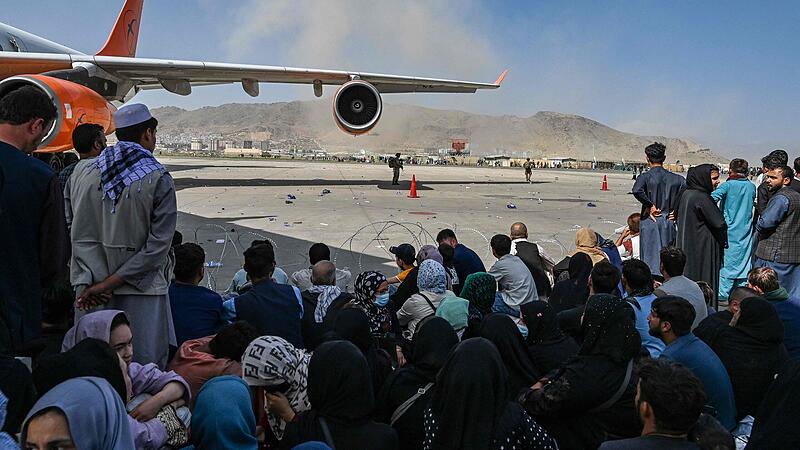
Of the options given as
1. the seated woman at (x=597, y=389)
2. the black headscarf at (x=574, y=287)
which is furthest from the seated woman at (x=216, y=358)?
the black headscarf at (x=574, y=287)

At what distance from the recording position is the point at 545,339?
3.25 metres

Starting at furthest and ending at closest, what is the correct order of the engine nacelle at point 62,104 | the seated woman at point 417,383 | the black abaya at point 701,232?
the engine nacelle at point 62,104, the black abaya at point 701,232, the seated woman at point 417,383

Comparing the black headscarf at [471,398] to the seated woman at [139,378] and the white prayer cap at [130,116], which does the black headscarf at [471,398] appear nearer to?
the seated woman at [139,378]

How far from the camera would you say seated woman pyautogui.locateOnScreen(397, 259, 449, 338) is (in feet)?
12.6

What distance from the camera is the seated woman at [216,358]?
2865 mm

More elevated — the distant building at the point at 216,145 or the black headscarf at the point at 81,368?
the distant building at the point at 216,145

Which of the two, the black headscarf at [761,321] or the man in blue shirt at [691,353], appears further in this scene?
the black headscarf at [761,321]

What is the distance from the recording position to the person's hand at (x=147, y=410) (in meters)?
2.30

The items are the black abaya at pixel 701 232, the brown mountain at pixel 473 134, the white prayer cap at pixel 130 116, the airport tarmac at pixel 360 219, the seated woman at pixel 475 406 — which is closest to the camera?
the seated woman at pixel 475 406

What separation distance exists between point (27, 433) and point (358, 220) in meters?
9.54

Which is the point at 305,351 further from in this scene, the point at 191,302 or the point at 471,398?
the point at 471,398

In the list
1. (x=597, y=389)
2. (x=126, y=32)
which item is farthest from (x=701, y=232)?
(x=126, y=32)

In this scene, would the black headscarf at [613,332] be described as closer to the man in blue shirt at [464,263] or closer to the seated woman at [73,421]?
the seated woman at [73,421]

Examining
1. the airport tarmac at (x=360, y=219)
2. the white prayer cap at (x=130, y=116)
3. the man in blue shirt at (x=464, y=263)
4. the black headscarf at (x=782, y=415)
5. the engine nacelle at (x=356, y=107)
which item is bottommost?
the airport tarmac at (x=360, y=219)
